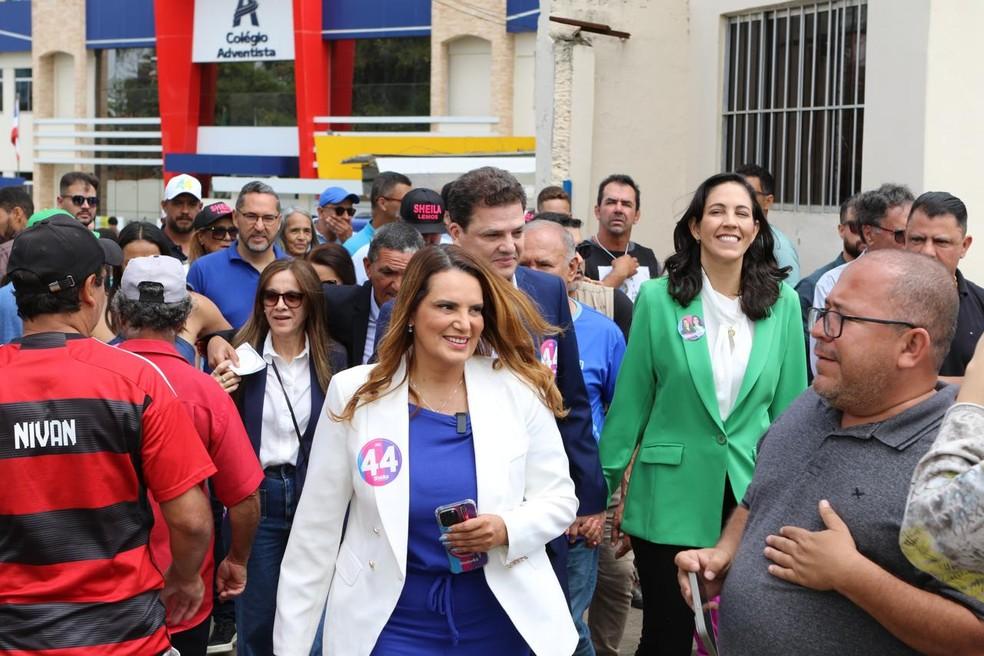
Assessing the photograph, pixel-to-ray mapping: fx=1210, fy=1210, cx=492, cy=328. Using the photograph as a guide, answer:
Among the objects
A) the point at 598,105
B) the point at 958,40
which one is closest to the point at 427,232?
the point at 958,40

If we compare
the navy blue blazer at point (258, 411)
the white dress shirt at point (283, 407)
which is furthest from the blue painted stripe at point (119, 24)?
the navy blue blazer at point (258, 411)

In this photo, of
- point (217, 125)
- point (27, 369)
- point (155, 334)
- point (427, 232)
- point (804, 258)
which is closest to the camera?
point (27, 369)

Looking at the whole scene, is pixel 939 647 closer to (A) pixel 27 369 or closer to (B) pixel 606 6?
(A) pixel 27 369


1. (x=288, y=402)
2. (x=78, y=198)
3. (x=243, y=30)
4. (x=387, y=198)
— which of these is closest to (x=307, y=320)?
(x=288, y=402)

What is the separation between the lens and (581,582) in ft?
16.9

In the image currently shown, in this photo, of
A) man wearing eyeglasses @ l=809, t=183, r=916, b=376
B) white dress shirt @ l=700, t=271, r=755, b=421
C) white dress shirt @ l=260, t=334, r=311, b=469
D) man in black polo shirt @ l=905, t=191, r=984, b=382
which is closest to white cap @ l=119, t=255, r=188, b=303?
white dress shirt @ l=260, t=334, r=311, b=469

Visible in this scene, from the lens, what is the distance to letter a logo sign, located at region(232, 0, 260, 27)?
33.1 meters

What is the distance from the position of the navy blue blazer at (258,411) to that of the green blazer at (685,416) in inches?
51.5

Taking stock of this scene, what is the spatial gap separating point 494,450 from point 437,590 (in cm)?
46

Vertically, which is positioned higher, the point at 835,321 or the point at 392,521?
the point at 835,321

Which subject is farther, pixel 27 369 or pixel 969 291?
pixel 969 291

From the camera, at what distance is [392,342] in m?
3.88

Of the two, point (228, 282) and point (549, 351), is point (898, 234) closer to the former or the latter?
point (549, 351)

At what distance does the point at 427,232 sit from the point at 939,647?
4437mm
